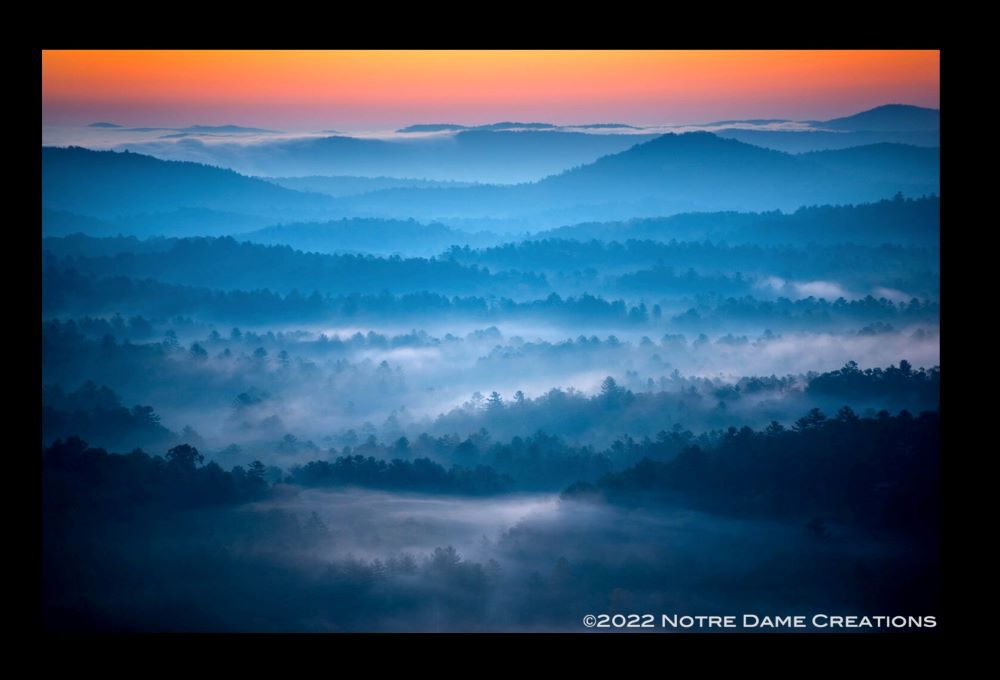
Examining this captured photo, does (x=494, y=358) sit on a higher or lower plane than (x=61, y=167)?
lower

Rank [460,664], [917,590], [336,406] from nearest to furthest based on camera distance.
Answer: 1. [460,664]
2. [917,590]
3. [336,406]

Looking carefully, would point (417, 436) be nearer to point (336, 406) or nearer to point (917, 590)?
point (336, 406)

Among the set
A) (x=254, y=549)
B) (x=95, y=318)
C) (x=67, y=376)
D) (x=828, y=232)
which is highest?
(x=828, y=232)

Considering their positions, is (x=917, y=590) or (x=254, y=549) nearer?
(x=917, y=590)

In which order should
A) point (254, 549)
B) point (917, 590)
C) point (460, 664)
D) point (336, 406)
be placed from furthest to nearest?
point (336, 406), point (254, 549), point (917, 590), point (460, 664)

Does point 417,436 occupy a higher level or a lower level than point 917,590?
higher

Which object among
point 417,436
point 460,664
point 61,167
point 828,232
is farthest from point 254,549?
point 828,232

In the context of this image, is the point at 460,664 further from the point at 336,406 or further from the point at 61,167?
the point at 61,167

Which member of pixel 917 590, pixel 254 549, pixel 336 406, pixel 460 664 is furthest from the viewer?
pixel 336 406
